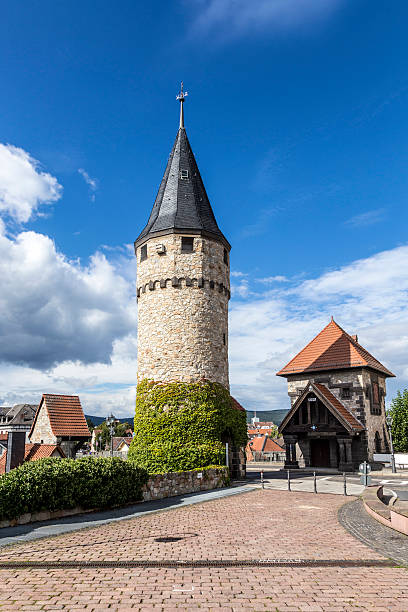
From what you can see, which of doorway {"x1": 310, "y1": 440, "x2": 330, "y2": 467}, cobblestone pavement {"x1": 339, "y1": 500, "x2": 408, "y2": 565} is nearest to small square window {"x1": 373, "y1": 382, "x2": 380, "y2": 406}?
doorway {"x1": 310, "y1": 440, "x2": 330, "y2": 467}

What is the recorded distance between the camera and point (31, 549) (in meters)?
9.16

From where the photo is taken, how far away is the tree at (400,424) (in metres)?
39.5

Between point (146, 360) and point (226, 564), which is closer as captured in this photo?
point (226, 564)

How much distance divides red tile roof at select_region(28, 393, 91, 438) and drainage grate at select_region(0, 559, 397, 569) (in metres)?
15.1

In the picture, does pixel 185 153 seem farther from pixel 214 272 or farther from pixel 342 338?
pixel 342 338

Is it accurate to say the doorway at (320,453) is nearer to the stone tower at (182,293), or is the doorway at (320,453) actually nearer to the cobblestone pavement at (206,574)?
the stone tower at (182,293)

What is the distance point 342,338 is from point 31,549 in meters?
28.2

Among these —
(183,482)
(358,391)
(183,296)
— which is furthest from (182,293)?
(358,391)

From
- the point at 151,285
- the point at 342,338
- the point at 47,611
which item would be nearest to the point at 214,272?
the point at 151,285

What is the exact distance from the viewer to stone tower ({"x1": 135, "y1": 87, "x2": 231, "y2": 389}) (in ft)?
76.3

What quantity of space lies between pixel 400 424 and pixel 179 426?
1049 inches

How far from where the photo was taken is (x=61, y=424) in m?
23.1

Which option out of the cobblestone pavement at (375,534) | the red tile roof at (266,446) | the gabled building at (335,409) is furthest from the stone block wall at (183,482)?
the red tile roof at (266,446)

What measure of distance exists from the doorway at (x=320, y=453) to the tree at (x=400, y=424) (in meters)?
12.3
